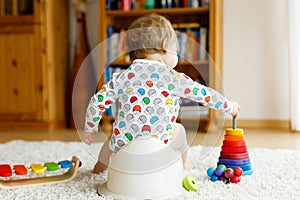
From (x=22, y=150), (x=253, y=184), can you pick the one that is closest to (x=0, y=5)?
(x=22, y=150)

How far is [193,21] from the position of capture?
289cm

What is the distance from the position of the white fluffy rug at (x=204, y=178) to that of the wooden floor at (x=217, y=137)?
8.1 inches

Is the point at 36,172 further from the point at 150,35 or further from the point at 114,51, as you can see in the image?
the point at 114,51

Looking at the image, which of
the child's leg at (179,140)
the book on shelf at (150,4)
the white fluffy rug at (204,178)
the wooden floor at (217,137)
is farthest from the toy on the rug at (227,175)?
the book on shelf at (150,4)

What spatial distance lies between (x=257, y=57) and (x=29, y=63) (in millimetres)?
1444

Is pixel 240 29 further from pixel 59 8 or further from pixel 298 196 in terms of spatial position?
pixel 298 196

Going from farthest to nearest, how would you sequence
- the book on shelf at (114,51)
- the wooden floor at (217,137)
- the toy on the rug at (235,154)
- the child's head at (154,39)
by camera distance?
the book on shelf at (114,51) → the wooden floor at (217,137) → the toy on the rug at (235,154) → the child's head at (154,39)

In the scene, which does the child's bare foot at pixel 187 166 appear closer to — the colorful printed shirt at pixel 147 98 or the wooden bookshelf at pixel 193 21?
the colorful printed shirt at pixel 147 98

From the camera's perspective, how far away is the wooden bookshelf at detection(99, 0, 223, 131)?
2.62m

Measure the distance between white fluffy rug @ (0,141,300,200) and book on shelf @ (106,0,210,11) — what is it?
3.58 feet

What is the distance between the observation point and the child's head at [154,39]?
1327 millimetres

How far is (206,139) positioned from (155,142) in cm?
97

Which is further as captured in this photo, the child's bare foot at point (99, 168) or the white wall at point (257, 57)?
the white wall at point (257, 57)

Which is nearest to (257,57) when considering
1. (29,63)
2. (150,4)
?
(150,4)
